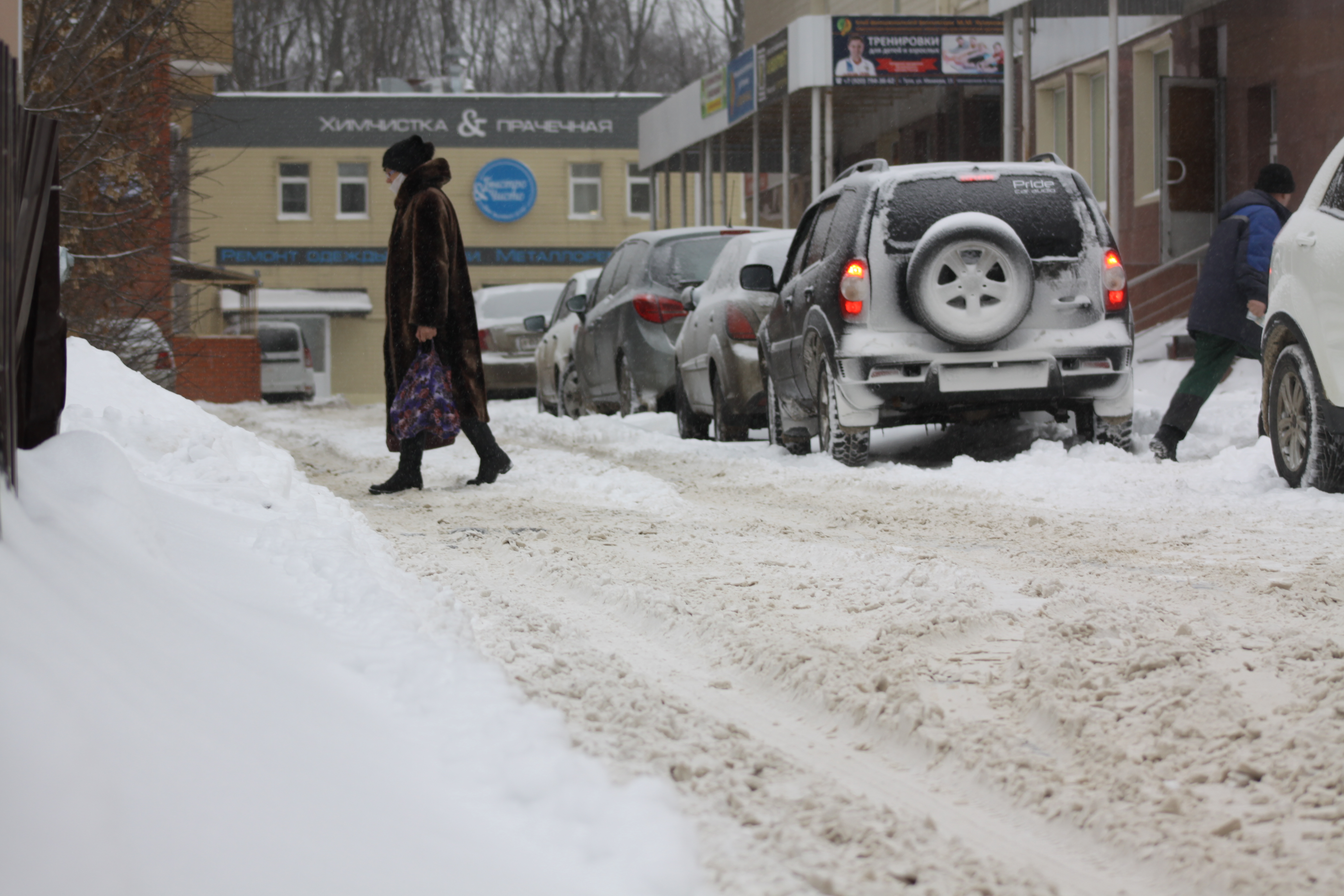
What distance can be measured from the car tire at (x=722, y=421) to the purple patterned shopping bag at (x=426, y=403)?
11.5ft

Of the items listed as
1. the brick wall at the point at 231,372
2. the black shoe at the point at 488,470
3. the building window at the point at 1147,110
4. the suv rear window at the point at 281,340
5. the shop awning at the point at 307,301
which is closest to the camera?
the black shoe at the point at 488,470

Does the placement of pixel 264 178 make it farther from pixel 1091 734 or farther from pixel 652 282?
pixel 1091 734

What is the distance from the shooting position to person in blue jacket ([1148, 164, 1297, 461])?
9312 millimetres

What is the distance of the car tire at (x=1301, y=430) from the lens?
7.16m

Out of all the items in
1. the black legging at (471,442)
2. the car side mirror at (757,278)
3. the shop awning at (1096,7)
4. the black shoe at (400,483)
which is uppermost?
the shop awning at (1096,7)

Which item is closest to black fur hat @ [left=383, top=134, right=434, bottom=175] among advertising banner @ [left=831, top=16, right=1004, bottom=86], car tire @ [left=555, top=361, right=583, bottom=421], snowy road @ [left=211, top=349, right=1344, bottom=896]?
snowy road @ [left=211, top=349, right=1344, bottom=896]

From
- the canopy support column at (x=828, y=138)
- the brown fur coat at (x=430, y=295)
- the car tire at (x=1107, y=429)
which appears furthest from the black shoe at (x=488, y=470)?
the canopy support column at (x=828, y=138)

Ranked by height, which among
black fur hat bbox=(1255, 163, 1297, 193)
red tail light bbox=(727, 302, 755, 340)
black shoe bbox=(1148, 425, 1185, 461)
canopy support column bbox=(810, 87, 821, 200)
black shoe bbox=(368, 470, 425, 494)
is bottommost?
black shoe bbox=(368, 470, 425, 494)

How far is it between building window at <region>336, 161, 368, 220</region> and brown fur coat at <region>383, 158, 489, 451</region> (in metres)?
38.4

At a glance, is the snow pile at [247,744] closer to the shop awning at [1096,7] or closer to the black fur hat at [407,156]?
the black fur hat at [407,156]

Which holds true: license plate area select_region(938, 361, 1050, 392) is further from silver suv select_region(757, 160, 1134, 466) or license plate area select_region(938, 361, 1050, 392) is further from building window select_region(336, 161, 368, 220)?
building window select_region(336, 161, 368, 220)

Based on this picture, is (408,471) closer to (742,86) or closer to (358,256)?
(742,86)

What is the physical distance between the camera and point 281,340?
3250cm

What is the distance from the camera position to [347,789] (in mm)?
2619
